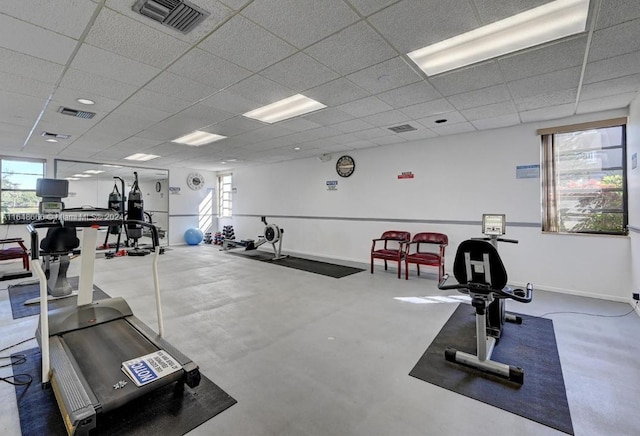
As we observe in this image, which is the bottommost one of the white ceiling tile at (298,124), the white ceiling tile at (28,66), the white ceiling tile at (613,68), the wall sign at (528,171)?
the wall sign at (528,171)

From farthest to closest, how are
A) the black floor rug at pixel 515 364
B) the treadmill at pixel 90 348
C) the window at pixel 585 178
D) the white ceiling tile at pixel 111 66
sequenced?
the window at pixel 585 178 < the white ceiling tile at pixel 111 66 < the black floor rug at pixel 515 364 < the treadmill at pixel 90 348

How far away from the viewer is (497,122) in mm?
4789

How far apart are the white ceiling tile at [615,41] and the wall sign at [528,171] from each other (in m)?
2.31

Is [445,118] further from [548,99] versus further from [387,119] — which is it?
[548,99]

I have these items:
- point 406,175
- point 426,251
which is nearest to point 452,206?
point 426,251

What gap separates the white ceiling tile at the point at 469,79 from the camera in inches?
118

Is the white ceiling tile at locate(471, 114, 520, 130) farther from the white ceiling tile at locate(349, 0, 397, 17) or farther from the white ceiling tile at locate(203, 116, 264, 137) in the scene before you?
the white ceiling tile at locate(203, 116, 264, 137)

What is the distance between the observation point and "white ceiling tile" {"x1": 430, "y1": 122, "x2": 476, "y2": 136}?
4980 millimetres

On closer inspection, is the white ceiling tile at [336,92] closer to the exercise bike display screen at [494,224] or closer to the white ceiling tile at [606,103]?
the exercise bike display screen at [494,224]

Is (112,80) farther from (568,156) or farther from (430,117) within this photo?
(568,156)

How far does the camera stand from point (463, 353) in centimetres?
249

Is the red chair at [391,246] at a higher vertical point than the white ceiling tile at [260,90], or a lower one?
lower

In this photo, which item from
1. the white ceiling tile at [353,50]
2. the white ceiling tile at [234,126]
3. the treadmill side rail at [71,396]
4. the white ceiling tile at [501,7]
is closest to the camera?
the treadmill side rail at [71,396]

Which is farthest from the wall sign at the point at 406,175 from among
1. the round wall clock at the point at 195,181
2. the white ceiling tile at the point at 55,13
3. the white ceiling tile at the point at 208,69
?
the round wall clock at the point at 195,181
